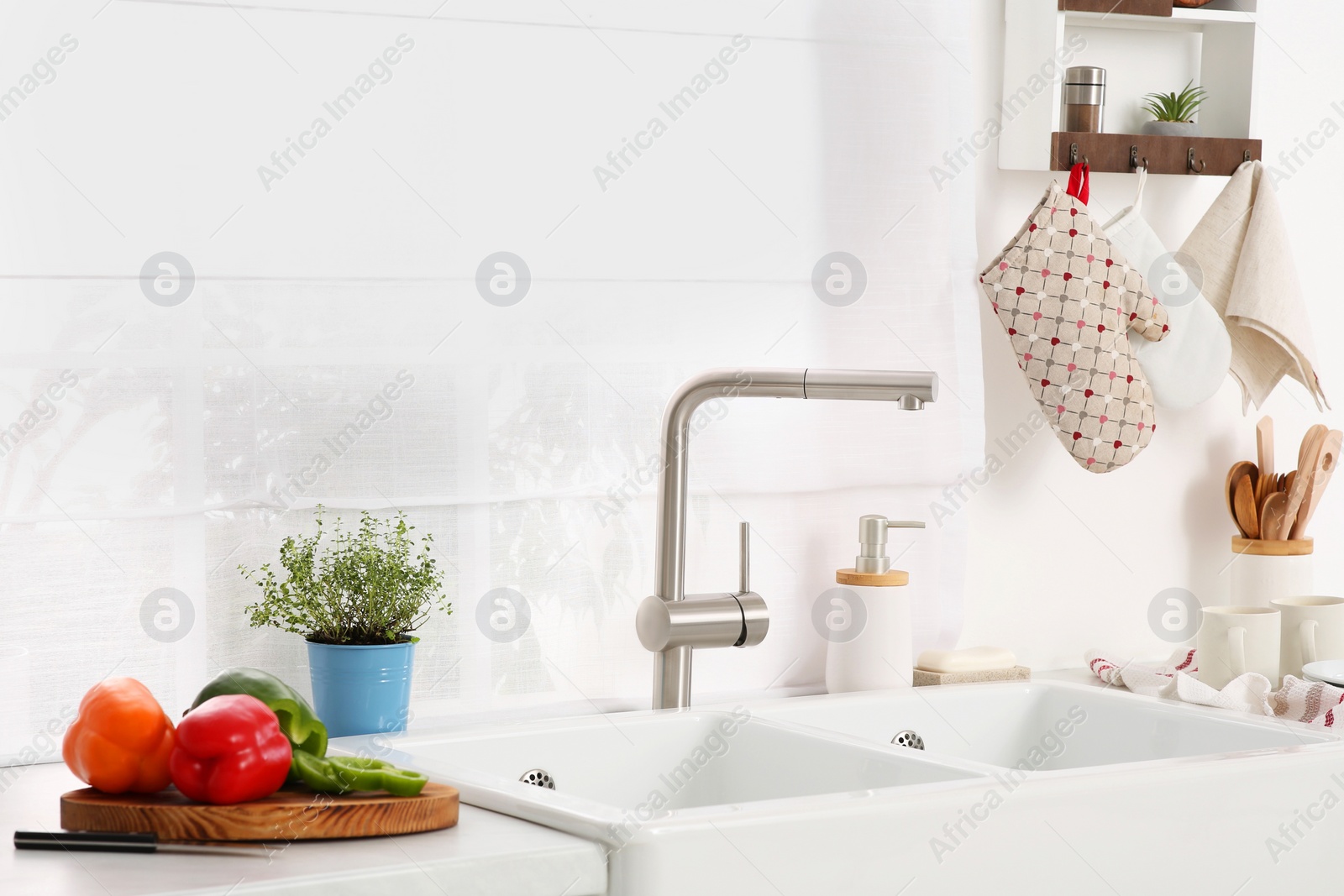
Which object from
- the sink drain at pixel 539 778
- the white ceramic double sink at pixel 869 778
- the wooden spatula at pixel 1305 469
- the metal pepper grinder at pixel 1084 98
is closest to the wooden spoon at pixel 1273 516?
the wooden spatula at pixel 1305 469

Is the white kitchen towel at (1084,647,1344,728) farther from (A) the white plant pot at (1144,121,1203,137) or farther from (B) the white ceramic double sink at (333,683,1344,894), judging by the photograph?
(A) the white plant pot at (1144,121,1203,137)

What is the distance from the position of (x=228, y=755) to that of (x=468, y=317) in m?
0.56

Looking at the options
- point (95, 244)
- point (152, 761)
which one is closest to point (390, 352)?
point (95, 244)

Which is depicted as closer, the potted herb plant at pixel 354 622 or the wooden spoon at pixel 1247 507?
the potted herb plant at pixel 354 622

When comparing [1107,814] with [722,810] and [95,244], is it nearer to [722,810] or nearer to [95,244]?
[722,810]

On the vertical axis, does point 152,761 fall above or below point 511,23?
below

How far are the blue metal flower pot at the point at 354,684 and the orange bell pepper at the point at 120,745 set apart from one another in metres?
0.26

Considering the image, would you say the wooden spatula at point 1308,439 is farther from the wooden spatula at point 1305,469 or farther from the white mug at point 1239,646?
the white mug at point 1239,646

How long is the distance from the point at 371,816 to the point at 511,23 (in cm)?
79

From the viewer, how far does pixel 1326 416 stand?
6.02 ft

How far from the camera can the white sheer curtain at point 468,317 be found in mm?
1172

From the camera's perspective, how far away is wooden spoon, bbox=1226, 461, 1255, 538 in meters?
1.69

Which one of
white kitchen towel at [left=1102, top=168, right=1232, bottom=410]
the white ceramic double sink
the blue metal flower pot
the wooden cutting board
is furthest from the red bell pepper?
white kitchen towel at [left=1102, top=168, right=1232, bottom=410]

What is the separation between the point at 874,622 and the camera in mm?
1406
